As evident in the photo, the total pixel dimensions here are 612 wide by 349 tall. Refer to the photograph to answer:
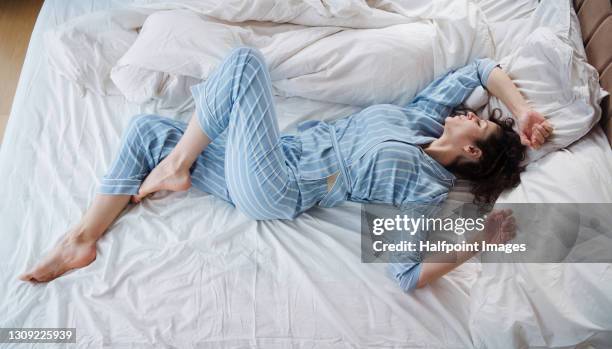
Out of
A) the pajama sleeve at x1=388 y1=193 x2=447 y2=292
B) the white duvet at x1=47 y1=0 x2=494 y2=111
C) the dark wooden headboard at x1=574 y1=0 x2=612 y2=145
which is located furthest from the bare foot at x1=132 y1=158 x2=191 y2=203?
the dark wooden headboard at x1=574 y1=0 x2=612 y2=145

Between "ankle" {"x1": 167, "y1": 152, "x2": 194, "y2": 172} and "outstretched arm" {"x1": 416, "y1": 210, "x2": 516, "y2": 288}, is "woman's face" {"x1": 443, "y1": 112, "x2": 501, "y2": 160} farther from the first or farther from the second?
"ankle" {"x1": 167, "y1": 152, "x2": 194, "y2": 172}

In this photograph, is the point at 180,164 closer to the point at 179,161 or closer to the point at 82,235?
the point at 179,161

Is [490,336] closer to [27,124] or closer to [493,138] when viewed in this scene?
[493,138]

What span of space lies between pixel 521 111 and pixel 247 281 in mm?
813

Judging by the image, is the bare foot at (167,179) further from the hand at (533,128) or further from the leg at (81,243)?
the hand at (533,128)

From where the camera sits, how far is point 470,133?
1179mm

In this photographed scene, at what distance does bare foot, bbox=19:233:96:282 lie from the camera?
106 cm

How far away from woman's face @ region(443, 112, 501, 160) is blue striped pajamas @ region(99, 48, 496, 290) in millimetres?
71

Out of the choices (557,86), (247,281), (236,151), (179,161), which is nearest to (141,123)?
(179,161)

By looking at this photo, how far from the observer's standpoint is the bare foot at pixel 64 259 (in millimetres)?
1064

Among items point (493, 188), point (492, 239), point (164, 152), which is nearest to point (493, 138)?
point (493, 188)

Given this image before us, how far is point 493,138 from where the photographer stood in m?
1.18

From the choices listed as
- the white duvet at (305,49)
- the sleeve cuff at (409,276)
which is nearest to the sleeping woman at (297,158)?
the sleeve cuff at (409,276)

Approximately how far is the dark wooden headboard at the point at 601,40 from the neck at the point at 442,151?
14.9 inches
